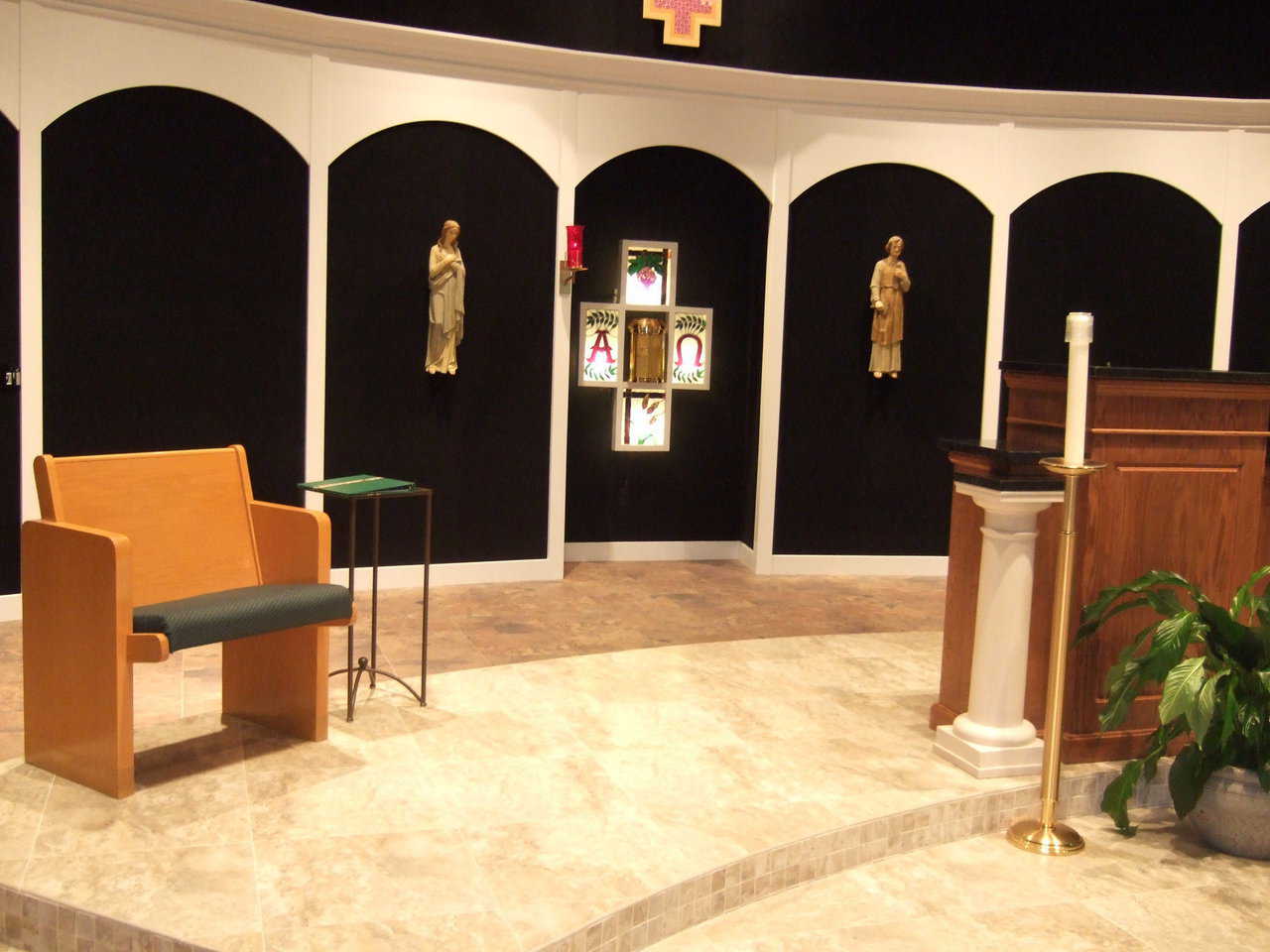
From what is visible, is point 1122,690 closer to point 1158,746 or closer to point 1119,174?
point 1158,746

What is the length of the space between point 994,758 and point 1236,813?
690 millimetres

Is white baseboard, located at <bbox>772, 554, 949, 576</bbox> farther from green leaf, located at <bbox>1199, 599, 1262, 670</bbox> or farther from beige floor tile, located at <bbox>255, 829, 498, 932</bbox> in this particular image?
beige floor tile, located at <bbox>255, 829, 498, 932</bbox>

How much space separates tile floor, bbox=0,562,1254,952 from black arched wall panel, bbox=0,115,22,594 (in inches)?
16.5

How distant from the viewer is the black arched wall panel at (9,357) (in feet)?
18.4

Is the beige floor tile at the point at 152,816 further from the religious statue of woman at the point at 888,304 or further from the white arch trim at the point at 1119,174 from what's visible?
the white arch trim at the point at 1119,174

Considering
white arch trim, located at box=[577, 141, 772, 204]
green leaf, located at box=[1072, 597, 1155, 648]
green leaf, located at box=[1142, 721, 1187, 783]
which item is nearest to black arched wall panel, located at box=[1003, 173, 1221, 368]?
white arch trim, located at box=[577, 141, 772, 204]

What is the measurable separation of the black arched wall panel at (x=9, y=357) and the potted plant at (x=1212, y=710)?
459 cm

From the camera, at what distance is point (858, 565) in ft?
25.6

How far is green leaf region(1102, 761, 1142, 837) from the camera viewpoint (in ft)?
12.6

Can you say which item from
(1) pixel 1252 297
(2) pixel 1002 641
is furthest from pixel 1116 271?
(2) pixel 1002 641

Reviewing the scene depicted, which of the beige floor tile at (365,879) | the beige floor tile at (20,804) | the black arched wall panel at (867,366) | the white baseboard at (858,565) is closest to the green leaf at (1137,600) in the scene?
the beige floor tile at (365,879)

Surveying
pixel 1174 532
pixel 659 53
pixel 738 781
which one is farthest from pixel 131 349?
pixel 1174 532

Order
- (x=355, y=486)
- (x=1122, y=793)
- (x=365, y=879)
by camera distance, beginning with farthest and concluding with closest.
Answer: (x=355, y=486)
(x=1122, y=793)
(x=365, y=879)

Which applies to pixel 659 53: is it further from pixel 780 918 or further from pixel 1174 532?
pixel 780 918
